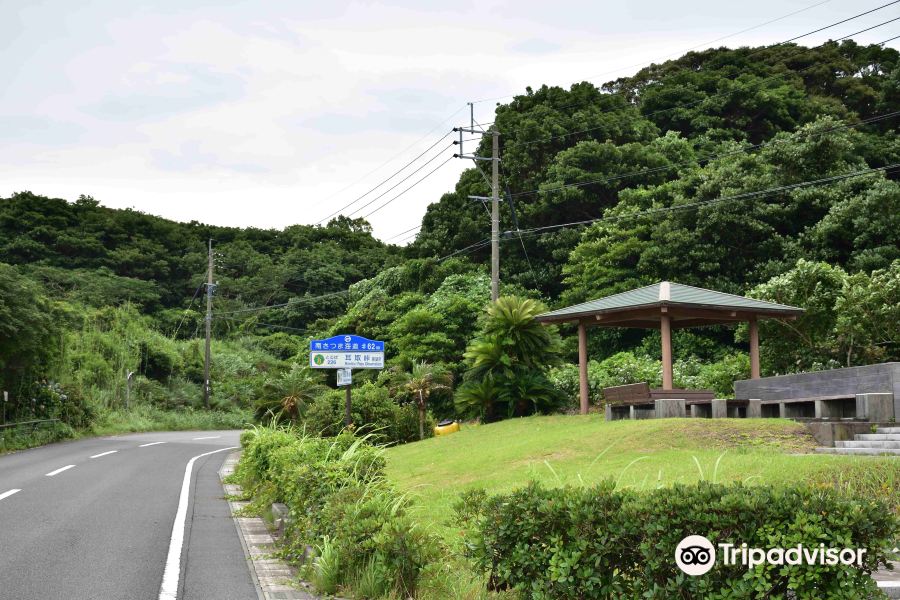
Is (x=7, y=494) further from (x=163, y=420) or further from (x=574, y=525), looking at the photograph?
(x=163, y=420)

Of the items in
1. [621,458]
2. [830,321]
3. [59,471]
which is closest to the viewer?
[621,458]

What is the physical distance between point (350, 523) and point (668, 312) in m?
14.5

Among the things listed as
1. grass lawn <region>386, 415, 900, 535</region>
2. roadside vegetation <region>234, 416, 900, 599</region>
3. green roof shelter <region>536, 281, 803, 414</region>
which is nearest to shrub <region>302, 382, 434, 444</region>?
grass lawn <region>386, 415, 900, 535</region>

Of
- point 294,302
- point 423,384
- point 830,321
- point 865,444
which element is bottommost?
point 865,444

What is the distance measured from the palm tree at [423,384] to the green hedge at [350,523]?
1577 centimetres

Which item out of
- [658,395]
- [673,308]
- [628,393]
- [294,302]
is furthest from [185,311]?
[658,395]

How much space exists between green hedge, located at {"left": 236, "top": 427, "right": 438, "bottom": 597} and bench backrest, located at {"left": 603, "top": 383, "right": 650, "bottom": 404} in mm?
9476

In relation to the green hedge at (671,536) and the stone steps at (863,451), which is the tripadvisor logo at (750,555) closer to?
the green hedge at (671,536)

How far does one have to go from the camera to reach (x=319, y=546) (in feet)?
25.4

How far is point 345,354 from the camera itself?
52.2 feet

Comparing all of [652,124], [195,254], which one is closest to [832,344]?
[652,124]

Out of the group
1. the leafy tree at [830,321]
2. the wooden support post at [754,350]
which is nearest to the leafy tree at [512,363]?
the wooden support post at [754,350]

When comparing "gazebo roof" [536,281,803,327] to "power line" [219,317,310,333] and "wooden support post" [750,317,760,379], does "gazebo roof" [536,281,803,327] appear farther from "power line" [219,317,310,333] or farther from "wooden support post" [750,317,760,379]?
"power line" [219,317,310,333]

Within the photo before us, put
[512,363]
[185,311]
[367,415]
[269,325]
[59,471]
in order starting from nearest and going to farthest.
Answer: [59,471]
[512,363]
[367,415]
[185,311]
[269,325]
